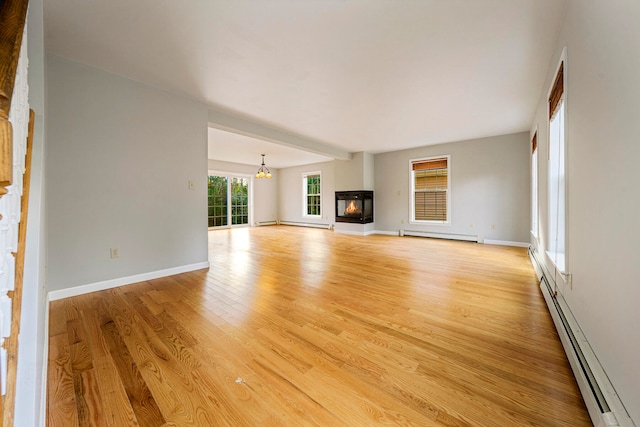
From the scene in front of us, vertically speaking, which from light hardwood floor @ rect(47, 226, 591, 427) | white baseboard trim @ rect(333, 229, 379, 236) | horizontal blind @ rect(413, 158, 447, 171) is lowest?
light hardwood floor @ rect(47, 226, 591, 427)

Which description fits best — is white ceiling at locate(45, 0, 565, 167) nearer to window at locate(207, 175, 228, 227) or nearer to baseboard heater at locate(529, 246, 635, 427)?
baseboard heater at locate(529, 246, 635, 427)

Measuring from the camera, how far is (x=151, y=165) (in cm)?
303

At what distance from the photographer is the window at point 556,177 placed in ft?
7.23

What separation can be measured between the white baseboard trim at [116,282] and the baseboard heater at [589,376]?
12.1 feet

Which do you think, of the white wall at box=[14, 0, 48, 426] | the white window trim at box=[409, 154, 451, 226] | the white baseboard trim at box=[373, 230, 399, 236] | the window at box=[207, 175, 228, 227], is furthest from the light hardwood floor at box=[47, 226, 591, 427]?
the window at box=[207, 175, 228, 227]

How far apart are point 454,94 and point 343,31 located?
1998 millimetres

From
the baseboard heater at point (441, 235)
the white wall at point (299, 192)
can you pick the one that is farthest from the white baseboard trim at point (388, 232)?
the white wall at point (299, 192)

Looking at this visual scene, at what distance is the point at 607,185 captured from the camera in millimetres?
1165

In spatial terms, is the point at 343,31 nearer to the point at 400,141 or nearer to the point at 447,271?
the point at 447,271

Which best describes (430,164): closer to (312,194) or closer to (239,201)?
(312,194)

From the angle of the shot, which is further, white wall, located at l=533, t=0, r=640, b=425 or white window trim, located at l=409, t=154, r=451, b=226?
white window trim, located at l=409, t=154, r=451, b=226

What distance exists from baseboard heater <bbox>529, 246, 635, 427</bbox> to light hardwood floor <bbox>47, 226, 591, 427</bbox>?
72 mm

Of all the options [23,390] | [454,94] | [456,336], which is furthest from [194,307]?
[454,94]

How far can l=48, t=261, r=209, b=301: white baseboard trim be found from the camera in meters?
2.47
